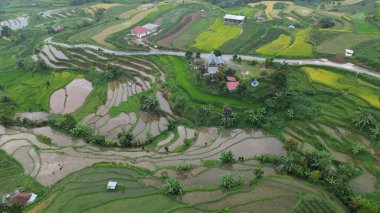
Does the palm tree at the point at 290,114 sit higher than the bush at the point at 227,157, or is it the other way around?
the palm tree at the point at 290,114

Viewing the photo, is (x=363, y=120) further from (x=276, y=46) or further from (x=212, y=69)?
(x=276, y=46)

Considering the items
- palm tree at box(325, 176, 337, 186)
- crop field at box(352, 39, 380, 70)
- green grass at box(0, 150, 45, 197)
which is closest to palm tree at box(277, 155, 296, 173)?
palm tree at box(325, 176, 337, 186)

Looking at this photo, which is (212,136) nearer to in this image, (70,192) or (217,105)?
(217,105)

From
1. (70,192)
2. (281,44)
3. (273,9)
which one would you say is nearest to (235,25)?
(281,44)

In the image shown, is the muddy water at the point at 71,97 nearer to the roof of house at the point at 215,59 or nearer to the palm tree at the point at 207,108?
the palm tree at the point at 207,108

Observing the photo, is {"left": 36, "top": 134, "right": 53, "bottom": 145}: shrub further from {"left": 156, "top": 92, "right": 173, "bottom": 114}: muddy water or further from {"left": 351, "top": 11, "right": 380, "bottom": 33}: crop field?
{"left": 351, "top": 11, "right": 380, "bottom": 33}: crop field

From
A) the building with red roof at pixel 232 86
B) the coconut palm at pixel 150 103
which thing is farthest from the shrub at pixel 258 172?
the coconut palm at pixel 150 103

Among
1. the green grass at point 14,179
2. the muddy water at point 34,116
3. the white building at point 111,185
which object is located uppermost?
the white building at point 111,185
